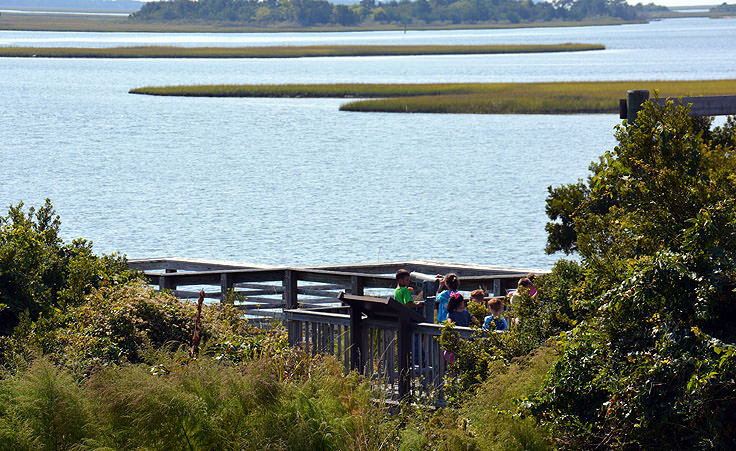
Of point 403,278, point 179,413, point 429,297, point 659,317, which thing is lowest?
point 429,297

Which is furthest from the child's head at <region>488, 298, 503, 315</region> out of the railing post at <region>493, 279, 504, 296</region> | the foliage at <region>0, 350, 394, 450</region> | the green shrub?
the railing post at <region>493, 279, 504, 296</region>

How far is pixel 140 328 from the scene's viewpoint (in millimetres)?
9742

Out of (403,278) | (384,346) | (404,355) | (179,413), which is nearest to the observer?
(179,413)

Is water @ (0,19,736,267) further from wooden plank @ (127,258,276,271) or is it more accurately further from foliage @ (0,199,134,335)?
foliage @ (0,199,134,335)

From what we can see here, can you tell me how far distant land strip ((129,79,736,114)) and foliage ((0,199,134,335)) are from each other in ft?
228

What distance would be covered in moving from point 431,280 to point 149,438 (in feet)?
19.2

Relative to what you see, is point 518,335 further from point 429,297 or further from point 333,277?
point 333,277

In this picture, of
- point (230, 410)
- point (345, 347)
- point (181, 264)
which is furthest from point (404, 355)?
point (181, 264)

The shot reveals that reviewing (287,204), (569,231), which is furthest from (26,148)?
(569,231)

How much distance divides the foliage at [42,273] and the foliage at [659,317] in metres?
5.93

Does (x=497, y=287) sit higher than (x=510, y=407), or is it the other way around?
(x=510, y=407)

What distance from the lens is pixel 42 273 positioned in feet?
38.3

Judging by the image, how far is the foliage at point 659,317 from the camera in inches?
257

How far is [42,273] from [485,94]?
81.6 m
